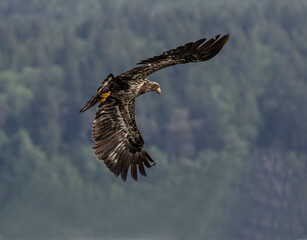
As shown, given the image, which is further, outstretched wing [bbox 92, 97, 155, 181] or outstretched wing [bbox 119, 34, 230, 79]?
outstretched wing [bbox 92, 97, 155, 181]

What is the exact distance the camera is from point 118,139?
20484 mm

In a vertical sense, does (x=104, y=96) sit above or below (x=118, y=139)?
above

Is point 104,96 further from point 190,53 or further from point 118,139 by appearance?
point 190,53

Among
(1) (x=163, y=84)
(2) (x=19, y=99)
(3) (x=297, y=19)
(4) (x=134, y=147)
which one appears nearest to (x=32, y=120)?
(2) (x=19, y=99)

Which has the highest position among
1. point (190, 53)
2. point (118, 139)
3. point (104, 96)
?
point (190, 53)

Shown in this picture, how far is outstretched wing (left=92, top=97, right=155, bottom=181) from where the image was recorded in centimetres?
2000

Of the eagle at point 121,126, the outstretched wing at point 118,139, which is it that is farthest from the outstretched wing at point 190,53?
the outstretched wing at point 118,139

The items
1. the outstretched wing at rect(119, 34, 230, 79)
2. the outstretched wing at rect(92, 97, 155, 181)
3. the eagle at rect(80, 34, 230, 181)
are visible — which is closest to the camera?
the outstretched wing at rect(119, 34, 230, 79)

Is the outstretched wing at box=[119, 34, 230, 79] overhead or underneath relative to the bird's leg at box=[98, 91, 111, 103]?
overhead

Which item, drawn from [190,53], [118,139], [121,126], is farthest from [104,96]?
[190,53]

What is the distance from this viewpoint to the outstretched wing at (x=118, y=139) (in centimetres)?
2000

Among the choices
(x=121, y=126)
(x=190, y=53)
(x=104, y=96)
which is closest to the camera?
(x=190, y=53)

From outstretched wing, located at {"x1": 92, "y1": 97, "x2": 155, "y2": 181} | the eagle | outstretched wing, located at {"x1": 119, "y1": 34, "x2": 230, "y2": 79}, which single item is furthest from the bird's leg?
outstretched wing, located at {"x1": 119, "y1": 34, "x2": 230, "y2": 79}

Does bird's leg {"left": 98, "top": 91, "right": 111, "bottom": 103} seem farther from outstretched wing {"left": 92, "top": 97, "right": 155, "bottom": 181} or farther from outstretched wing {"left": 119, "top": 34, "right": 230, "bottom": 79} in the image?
outstretched wing {"left": 119, "top": 34, "right": 230, "bottom": 79}
